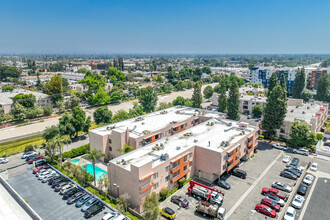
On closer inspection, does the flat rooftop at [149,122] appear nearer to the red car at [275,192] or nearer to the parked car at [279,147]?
the parked car at [279,147]

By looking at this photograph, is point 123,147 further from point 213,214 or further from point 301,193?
point 301,193

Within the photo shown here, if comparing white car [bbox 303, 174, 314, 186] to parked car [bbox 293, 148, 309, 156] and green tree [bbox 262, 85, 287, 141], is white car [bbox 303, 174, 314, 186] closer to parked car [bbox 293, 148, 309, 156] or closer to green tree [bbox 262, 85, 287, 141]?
parked car [bbox 293, 148, 309, 156]

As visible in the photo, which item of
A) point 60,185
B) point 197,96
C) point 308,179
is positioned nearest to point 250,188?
point 308,179

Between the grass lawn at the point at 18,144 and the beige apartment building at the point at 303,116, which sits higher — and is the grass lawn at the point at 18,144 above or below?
below

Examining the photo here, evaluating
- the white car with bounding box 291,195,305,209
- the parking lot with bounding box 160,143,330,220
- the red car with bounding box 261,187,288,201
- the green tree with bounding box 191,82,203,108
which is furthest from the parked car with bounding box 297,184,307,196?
the green tree with bounding box 191,82,203,108

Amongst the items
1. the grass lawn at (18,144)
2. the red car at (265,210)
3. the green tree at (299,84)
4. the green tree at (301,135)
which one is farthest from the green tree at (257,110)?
the grass lawn at (18,144)

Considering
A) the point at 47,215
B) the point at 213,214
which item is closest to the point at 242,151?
the point at 213,214

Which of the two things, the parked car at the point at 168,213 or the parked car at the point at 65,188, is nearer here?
the parked car at the point at 168,213
